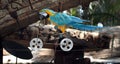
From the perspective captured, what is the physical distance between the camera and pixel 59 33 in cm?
517

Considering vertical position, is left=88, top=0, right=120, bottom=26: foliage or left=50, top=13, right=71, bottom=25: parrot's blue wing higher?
left=50, top=13, right=71, bottom=25: parrot's blue wing

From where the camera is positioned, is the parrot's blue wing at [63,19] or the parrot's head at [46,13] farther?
the parrot's head at [46,13]

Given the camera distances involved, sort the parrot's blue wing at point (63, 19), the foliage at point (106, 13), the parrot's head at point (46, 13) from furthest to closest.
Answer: the foliage at point (106, 13), the parrot's head at point (46, 13), the parrot's blue wing at point (63, 19)

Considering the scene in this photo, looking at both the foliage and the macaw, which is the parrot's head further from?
the foliage

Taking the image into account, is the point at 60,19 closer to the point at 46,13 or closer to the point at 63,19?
the point at 63,19

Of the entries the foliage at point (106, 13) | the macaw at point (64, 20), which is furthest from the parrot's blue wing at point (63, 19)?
the foliage at point (106, 13)

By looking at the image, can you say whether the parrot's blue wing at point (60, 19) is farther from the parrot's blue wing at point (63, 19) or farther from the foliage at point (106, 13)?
the foliage at point (106, 13)

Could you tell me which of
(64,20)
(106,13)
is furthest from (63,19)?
(106,13)

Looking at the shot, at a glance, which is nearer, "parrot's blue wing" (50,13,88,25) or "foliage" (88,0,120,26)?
"parrot's blue wing" (50,13,88,25)

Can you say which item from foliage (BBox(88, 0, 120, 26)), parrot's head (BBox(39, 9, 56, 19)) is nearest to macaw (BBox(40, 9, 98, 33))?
parrot's head (BBox(39, 9, 56, 19))

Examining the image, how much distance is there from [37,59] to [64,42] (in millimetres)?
2704

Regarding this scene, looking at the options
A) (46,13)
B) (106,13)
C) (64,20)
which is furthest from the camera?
(106,13)

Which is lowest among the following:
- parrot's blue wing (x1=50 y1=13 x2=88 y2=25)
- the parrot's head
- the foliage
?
the foliage

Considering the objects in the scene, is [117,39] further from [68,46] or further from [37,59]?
[68,46]
